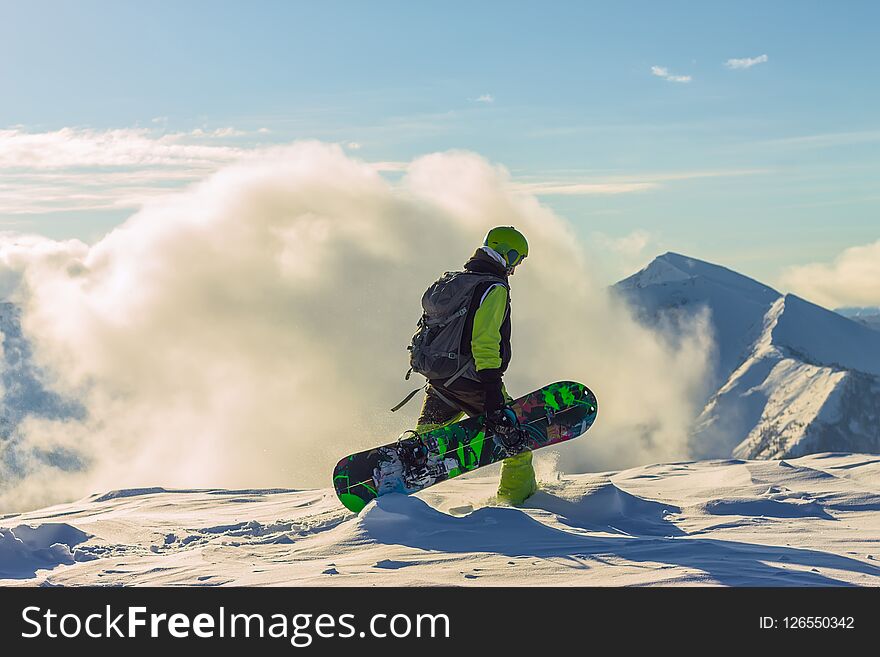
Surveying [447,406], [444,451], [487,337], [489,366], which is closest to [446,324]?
[487,337]

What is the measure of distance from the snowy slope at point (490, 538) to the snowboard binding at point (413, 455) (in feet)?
2.02

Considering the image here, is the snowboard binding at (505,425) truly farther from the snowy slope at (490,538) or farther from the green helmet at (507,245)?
the green helmet at (507,245)

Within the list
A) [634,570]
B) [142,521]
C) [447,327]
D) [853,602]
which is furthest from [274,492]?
[853,602]

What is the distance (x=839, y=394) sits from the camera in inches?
7165

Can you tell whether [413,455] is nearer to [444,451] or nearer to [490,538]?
[444,451]

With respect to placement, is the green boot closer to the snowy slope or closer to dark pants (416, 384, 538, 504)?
dark pants (416, 384, 538, 504)

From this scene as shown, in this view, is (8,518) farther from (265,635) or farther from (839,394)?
(839,394)

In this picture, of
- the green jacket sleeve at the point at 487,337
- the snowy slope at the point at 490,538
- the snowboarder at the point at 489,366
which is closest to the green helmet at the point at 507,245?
the snowboarder at the point at 489,366

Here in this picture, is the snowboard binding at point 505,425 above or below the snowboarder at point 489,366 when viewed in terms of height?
below

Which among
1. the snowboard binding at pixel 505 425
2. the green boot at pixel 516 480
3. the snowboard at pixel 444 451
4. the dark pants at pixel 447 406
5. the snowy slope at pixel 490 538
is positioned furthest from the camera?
the green boot at pixel 516 480

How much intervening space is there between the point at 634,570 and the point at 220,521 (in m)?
5.33

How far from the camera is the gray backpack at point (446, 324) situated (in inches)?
363

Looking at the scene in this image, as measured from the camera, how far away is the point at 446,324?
9.34 metres

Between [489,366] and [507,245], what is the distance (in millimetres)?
1525
